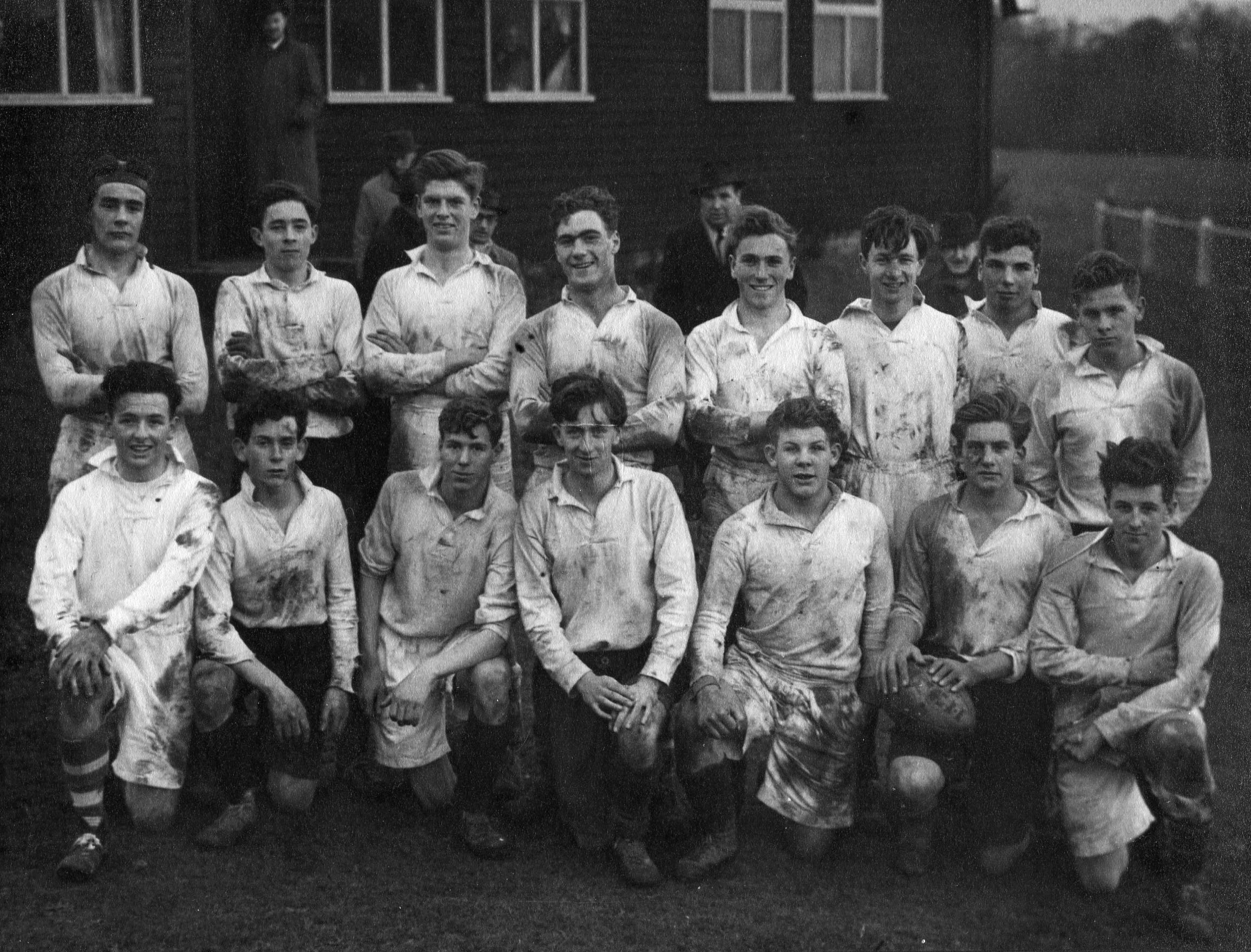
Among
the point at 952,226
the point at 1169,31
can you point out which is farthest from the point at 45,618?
the point at 1169,31

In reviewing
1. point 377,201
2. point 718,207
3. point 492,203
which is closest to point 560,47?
point 377,201

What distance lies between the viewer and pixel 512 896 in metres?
4.67

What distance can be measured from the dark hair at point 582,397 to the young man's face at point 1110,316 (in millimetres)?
1658

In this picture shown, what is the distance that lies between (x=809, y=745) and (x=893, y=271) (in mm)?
1704

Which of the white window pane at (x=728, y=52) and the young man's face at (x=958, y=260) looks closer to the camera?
the young man's face at (x=958, y=260)

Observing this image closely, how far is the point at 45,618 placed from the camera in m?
4.93

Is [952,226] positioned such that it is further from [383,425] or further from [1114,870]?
[1114,870]

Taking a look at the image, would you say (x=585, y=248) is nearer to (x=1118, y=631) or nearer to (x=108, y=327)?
(x=108, y=327)

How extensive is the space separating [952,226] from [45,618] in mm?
5381

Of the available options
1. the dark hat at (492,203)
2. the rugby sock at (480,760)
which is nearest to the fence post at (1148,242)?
the dark hat at (492,203)

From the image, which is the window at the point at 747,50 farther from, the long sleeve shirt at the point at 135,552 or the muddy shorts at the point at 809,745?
the muddy shorts at the point at 809,745

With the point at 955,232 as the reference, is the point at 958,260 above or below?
below

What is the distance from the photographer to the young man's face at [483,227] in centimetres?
736

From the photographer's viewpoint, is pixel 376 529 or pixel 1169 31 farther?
pixel 1169 31
